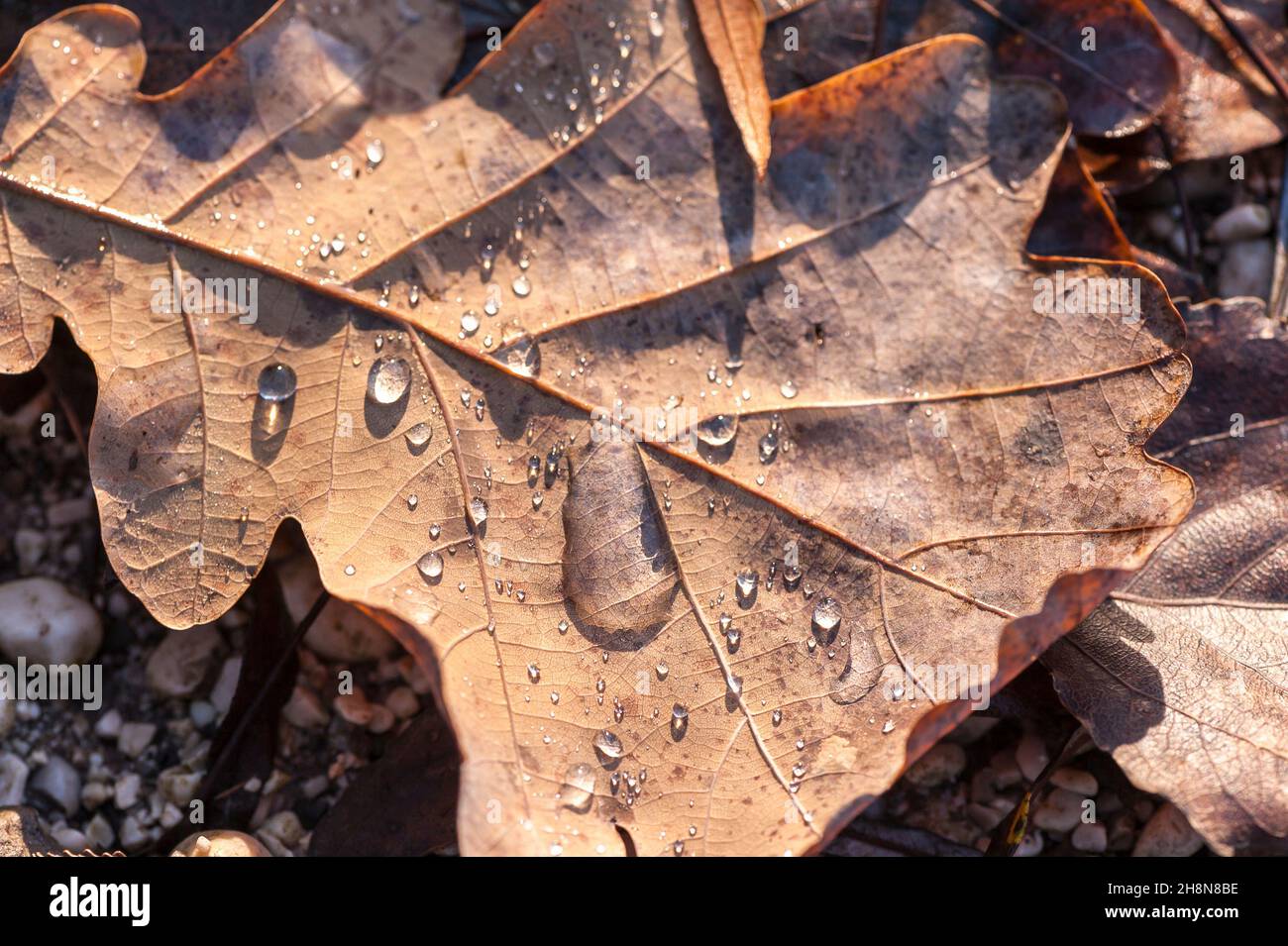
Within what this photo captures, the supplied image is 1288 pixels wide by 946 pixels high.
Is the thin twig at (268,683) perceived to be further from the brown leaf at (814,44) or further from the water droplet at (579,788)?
the brown leaf at (814,44)

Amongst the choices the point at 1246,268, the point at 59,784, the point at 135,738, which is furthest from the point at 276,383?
the point at 1246,268

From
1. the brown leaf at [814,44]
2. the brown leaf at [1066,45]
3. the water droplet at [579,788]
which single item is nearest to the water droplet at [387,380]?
the water droplet at [579,788]

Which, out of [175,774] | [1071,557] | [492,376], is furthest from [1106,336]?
[175,774]

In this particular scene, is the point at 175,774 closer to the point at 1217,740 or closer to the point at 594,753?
the point at 594,753

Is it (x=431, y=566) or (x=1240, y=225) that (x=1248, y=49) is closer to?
(x=1240, y=225)

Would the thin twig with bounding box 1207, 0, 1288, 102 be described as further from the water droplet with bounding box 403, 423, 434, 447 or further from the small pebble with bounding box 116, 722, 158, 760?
the small pebble with bounding box 116, 722, 158, 760

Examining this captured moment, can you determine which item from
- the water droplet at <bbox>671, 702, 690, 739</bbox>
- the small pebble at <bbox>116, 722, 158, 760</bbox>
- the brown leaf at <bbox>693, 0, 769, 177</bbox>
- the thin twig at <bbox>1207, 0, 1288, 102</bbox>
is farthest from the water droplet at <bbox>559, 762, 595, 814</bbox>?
the thin twig at <bbox>1207, 0, 1288, 102</bbox>
